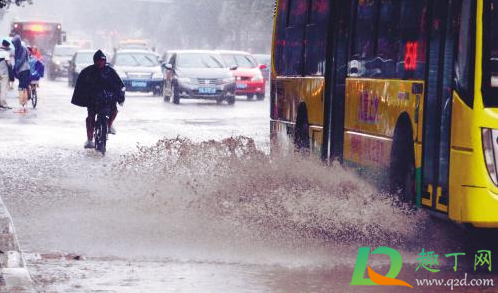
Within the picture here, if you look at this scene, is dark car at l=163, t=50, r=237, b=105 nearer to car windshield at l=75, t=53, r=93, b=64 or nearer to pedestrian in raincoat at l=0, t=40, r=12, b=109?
pedestrian in raincoat at l=0, t=40, r=12, b=109

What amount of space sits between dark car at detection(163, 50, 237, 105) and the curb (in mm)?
27697

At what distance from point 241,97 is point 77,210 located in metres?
35.3

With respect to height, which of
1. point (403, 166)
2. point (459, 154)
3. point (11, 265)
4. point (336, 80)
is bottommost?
point (11, 265)

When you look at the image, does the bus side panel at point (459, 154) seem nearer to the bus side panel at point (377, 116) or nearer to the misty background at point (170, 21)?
the bus side panel at point (377, 116)

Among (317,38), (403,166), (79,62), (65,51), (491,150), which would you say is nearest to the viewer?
(491,150)

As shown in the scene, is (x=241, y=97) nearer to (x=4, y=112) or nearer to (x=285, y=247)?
(x=4, y=112)

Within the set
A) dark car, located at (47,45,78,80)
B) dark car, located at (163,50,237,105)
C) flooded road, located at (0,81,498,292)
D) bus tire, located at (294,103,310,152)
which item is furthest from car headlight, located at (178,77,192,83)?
dark car, located at (47,45,78,80)

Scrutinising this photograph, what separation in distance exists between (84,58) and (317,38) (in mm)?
37356

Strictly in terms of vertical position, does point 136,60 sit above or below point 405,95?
below

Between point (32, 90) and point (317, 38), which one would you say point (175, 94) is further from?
point (317, 38)

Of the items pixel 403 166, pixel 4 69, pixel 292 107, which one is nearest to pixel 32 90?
pixel 4 69

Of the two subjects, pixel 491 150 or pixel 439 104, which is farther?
pixel 439 104

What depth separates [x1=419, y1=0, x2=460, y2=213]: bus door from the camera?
8.97 m

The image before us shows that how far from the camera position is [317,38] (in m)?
13.8
